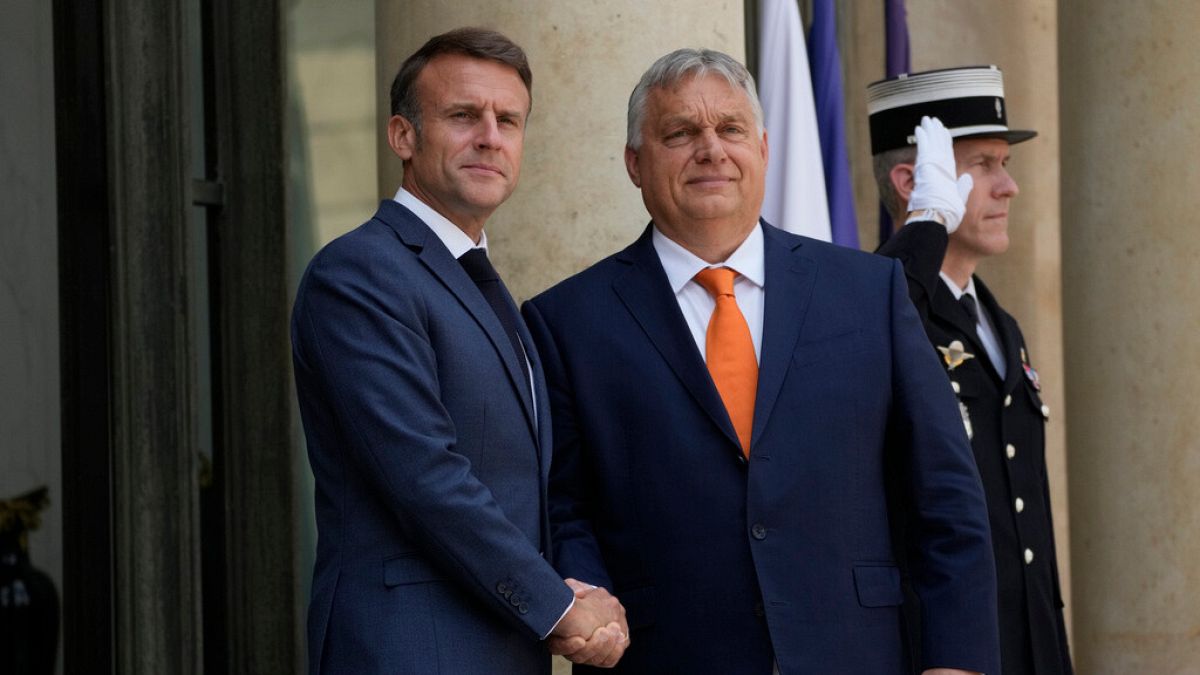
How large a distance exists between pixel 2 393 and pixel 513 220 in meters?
1.27

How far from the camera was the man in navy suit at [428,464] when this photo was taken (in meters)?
2.86

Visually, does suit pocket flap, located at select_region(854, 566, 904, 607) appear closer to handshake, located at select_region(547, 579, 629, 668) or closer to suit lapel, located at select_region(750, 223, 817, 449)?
suit lapel, located at select_region(750, 223, 817, 449)

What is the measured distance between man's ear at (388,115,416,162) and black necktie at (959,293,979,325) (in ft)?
5.09

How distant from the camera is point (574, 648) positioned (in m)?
2.96

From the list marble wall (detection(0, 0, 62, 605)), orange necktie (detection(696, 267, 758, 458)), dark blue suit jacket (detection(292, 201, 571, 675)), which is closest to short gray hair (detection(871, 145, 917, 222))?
orange necktie (detection(696, 267, 758, 458))

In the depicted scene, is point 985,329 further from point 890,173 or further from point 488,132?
point 488,132

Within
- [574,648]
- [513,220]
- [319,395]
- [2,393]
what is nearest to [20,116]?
[2,393]

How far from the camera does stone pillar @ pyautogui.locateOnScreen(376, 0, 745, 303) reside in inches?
157

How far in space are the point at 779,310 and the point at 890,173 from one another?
1275 millimetres

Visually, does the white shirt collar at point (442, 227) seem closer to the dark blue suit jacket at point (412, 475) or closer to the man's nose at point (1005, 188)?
the dark blue suit jacket at point (412, 475)

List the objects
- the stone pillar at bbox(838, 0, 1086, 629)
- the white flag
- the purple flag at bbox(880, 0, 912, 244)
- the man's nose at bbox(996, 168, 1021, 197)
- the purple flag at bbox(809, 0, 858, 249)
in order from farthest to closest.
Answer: the stone pillar at bbox(838, 0, 1086, 629) → the purple flag at bbox(880, 0, 912, 244) → the purple flag at bbox(809, 0, 858, 249) → the white flag → the man's nose at bbox(996, 168, 1021, 197)

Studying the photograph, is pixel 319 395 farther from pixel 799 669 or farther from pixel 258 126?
pixel 258 126

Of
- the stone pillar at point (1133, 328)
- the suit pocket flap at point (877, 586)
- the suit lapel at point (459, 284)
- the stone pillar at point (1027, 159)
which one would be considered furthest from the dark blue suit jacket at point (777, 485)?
the stone pillar at point (1027, 159)

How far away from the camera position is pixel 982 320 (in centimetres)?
427
